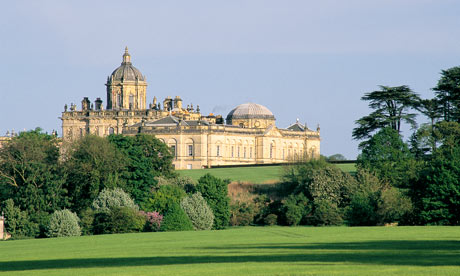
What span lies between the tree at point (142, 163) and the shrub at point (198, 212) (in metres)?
4.65

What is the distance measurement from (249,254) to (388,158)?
4565 centimetres

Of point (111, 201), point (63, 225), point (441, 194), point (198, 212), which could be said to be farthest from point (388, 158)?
point (63, 225)

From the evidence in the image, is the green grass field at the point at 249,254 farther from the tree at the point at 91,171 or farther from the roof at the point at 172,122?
the roof at the point at 172,122

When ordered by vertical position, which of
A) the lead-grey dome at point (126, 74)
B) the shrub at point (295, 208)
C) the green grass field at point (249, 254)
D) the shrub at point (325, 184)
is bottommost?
the green grass field at point (249, 254)

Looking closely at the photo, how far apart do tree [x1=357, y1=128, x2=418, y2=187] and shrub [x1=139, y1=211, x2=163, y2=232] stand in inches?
749

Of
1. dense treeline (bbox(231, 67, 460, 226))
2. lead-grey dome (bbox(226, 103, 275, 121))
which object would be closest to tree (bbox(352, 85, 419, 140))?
dense treeline (bbox(231, 67, 460, 226))

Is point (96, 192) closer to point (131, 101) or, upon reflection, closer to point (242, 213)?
point (242, 213)

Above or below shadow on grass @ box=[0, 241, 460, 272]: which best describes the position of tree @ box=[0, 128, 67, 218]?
above

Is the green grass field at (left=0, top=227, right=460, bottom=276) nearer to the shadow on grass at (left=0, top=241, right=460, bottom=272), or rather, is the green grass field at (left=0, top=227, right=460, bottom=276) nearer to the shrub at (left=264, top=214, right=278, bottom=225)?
the shadow on grass at (left=0, top=241, right=460, bottom=272)

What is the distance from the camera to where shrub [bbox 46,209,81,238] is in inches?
2940

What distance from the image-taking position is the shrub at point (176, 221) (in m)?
77.1

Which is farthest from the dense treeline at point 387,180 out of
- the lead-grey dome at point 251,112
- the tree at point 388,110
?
the lead-grey dome at point 251,112

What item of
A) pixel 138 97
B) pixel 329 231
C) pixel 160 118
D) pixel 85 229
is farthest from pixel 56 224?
pixel 138 97

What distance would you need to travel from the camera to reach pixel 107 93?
509ft
